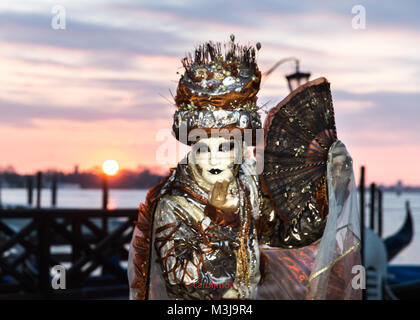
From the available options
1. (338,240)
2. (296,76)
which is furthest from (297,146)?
(296,76)

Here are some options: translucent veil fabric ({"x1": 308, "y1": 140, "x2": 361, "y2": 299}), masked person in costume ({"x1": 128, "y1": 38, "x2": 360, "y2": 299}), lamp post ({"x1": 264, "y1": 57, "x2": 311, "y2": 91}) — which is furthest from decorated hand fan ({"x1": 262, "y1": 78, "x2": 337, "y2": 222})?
lamp post ({"x1": 264, "y1": 57, "x2": 311, "y2": 91})

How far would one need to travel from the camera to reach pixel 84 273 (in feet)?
26.2

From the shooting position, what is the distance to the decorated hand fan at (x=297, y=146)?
10.9ft

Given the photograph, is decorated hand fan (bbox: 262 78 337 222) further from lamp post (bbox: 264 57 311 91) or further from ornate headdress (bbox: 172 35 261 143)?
lamp post (bbox: 264 57 311 91)

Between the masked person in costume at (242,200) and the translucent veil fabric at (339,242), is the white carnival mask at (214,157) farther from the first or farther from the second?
the translucent veil fabric at (339,242)

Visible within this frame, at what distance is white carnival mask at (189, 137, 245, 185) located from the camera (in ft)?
10.6

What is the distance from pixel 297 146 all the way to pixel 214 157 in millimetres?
482

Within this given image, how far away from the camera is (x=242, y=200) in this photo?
331cm

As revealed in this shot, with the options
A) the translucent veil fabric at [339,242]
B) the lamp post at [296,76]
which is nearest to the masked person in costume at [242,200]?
the translucent veil fabric at [339,242]
